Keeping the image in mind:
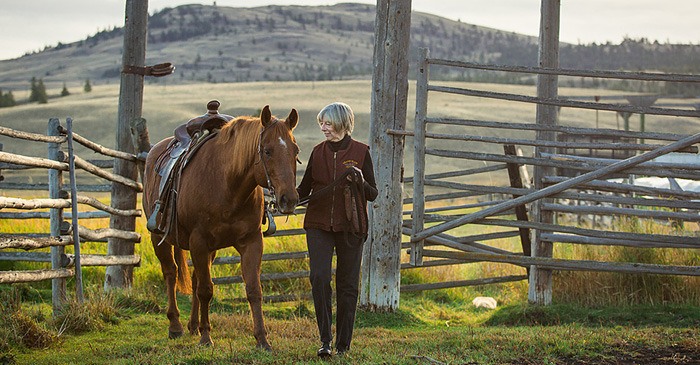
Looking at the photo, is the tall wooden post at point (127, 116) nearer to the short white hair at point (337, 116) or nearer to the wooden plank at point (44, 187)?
the wooden plank at point (44, 187)

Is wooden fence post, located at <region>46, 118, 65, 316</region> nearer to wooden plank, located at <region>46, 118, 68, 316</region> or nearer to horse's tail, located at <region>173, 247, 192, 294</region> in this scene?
wooden plank, located at <region>46, 118, 68, 316</region>

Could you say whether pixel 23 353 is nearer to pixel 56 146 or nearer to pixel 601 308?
pixel 56 146

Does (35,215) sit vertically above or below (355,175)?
below

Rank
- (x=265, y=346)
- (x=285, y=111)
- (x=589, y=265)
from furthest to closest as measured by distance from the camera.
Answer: (x=285, y=111), (x=589, y=265), (x=265, y=346)

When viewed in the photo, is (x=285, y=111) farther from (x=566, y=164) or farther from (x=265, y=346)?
(x=265, y=346)

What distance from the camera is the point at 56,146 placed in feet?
30.8

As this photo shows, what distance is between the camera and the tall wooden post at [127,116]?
37.1 ft

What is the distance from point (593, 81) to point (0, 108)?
49424mm

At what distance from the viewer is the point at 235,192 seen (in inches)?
311

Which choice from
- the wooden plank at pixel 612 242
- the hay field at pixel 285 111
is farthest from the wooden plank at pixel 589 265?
the hay field at pixel 285 111

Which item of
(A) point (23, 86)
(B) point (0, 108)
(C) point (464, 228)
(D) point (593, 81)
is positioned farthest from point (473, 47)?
(C) point (464, 228)

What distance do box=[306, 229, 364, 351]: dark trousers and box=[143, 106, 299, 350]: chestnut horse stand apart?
0.55m

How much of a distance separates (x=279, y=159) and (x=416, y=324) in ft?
12.4

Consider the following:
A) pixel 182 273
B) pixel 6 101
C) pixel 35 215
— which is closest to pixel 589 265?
pixel 182 273
